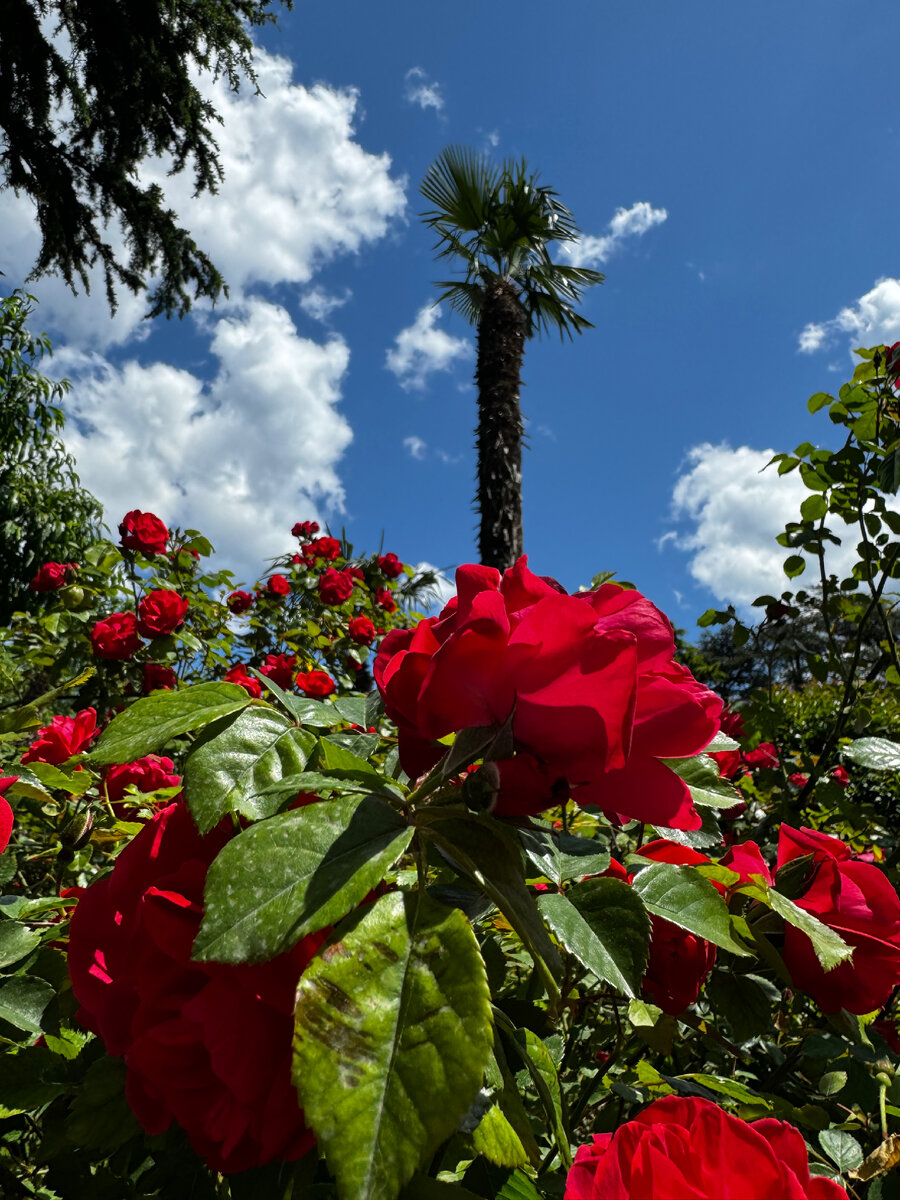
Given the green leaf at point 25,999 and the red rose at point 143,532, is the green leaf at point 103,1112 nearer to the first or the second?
the green leaf at point 25,999

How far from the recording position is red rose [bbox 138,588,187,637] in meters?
2.15

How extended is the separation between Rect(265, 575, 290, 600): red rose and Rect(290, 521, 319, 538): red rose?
0.65 metres

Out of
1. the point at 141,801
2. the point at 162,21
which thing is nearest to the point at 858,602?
the point at 141,801

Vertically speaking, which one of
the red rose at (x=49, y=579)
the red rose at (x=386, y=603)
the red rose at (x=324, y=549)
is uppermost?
the red rose at (x=324, y=549)

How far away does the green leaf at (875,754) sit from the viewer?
3.50 ft

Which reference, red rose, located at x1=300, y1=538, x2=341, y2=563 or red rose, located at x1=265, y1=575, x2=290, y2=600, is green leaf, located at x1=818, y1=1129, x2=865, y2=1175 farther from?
red rose, located at x1=300, y1=538, x2=341, y2=563

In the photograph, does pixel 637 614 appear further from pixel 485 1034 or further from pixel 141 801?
pixel 141 801

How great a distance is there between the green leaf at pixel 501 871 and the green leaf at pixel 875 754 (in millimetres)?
907

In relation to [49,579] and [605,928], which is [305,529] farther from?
[605,928]

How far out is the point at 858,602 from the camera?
1.85 metres

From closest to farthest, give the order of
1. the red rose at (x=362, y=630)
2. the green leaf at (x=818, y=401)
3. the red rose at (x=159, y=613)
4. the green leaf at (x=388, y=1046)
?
1. the green leaf at (x=388, y=1046)
2. the green leaf at (x=818, y=401)
3. the red rose at (x=159, y=613)
4. the red rose at (x=362, y=630)

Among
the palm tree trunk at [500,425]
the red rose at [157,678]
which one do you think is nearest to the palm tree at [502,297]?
the palm tree trunk at [500,425]

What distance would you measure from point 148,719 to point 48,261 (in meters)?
8.88

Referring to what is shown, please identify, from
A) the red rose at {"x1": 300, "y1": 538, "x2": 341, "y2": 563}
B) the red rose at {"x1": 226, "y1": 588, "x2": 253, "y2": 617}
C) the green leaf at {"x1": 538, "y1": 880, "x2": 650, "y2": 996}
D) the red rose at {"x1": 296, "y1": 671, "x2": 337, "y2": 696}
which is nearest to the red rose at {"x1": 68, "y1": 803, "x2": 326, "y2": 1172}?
the green leaf at {"x1": 538, "y1": 880, "x2": 650, "y2": 996}
